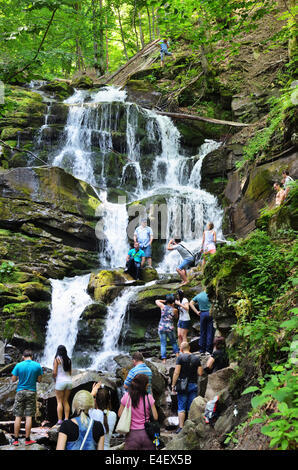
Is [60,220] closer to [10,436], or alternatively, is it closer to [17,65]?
[10,436]

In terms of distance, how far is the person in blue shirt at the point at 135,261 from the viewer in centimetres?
1381

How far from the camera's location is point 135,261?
13852 millimetres

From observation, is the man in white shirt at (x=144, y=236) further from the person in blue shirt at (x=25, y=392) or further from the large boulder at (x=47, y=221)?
the person in blue shirt at (x=25, y=392)

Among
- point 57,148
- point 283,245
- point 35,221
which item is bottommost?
point 283,245

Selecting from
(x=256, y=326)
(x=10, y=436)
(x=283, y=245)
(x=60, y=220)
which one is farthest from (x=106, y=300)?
(x=256, y=326)

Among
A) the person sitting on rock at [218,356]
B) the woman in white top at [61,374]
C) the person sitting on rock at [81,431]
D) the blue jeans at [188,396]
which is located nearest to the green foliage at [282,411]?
the person sitting on rock at [81,431]

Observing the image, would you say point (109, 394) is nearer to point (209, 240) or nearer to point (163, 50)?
point (209, 240)

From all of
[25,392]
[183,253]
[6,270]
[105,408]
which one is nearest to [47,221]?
[6,270]

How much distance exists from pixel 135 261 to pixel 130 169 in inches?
302

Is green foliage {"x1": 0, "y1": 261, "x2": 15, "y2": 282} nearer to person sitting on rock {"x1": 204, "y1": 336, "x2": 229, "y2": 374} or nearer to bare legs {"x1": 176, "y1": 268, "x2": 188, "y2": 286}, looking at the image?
bare legs {"x1": 176, "y1": 268, "x2": 188, "y2": 286}

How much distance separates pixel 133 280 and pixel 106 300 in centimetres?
121

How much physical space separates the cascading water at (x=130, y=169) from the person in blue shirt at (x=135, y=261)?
185 centimetres

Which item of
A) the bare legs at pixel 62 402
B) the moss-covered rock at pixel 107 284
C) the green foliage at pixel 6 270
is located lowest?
the bare legs at pixel 62 402
